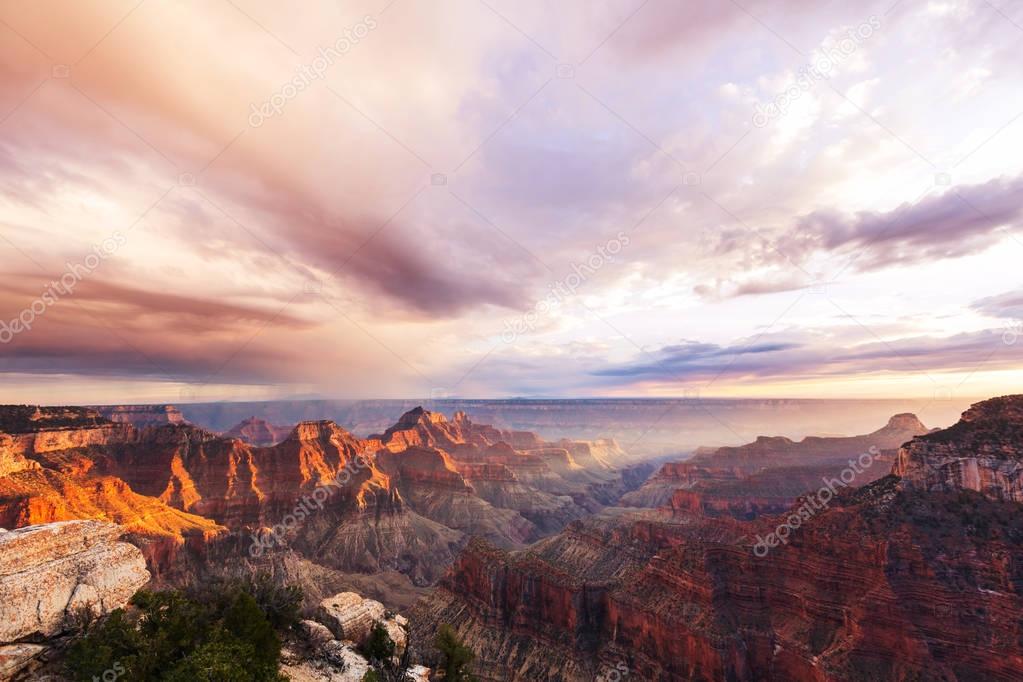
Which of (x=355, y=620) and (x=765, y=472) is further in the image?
(x=765, y=472)

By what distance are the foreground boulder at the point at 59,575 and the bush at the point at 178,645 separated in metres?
1.53

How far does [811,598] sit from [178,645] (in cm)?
5715

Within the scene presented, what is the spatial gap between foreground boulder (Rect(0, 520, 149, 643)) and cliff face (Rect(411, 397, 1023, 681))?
42.9m

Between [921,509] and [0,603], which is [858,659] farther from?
[0,603]

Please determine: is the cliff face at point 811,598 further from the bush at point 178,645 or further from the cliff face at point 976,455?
the bush at point 178,645

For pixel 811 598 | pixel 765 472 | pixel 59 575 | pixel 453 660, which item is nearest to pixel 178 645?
pixel 59 575

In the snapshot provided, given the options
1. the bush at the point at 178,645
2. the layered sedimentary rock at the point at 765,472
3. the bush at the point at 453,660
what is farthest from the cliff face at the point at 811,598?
the layered sedimentary rock at the point at 765,472

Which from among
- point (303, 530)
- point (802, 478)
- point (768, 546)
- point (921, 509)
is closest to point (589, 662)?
point (768, 546)

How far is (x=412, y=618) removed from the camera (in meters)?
65.2

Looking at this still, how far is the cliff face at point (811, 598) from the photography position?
37.7m

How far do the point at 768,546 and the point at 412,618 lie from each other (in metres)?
52.1

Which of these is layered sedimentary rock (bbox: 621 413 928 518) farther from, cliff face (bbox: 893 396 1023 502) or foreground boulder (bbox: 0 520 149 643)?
foreground boulder (bbox: 0 520 149 643)

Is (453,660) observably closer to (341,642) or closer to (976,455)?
(341,642)

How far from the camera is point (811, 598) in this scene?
46250mm
